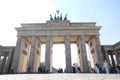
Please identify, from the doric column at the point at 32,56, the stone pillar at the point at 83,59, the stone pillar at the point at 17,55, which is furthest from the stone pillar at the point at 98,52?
the stone pillar at the point at 17,55

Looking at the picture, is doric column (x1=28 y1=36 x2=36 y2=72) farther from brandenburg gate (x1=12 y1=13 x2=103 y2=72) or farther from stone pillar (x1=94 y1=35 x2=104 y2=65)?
stone pillar (x1=94 y1=35 x2=104 y2=65)

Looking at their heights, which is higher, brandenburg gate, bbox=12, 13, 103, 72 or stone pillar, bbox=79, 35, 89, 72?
brandenburg gate, bbox=12, 13, 103, 72

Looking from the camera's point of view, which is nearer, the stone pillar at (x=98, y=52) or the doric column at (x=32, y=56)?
the doric column at (x=32, y=56)

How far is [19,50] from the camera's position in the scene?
32.2m

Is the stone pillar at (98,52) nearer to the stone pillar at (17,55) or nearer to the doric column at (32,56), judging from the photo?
the doric column at (32,56)

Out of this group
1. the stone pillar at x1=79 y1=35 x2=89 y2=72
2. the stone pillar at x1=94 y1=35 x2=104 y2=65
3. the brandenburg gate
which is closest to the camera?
the stone pillar at x1=79 y1=35 x2=89 y2=72

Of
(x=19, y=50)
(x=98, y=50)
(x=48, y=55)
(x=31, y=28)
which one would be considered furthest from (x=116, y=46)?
(x=19, y=50)

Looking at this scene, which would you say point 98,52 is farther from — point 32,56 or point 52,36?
point 32,56

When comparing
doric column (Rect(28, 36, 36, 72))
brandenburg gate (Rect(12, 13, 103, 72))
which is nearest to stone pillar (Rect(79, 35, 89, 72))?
brandenburg gate (Rect(12, 13, 103, 72))

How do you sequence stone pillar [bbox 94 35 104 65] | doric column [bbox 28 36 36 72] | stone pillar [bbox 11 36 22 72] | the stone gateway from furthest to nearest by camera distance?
1. the stone gateway
2. stone pillar [bbox 94 35 104 65]
3. stone pillar [bbox 11 36 22 72]
4. doric column [bbox 28 36 36 72]

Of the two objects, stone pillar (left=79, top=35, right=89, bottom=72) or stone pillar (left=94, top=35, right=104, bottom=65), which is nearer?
stone pillar (left=79, top=35, right=89, bottom=72)

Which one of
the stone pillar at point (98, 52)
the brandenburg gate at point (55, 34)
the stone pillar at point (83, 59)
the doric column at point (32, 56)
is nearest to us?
the stone pillar at point (83, 59)

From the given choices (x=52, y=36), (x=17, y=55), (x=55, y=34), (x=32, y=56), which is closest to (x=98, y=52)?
(x=55, y=34)

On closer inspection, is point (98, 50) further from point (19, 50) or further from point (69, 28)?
point (19, 50)
